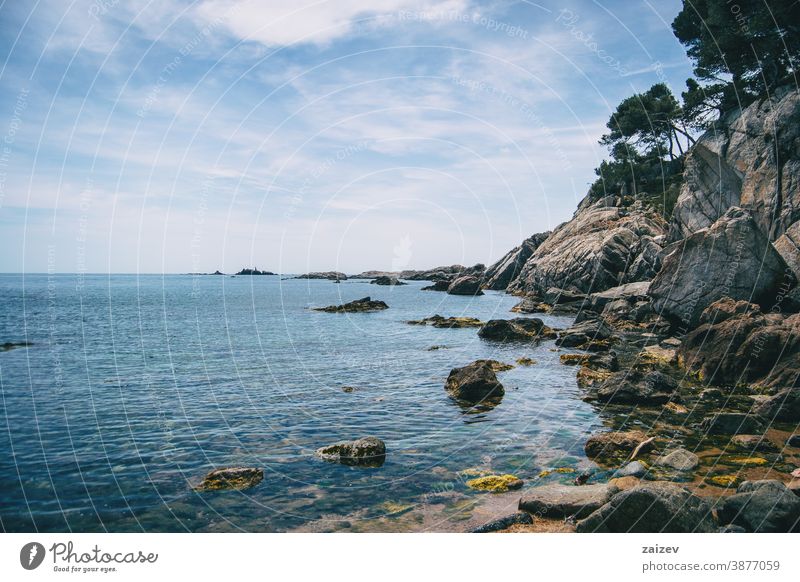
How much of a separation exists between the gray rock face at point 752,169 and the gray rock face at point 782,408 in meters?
25.5

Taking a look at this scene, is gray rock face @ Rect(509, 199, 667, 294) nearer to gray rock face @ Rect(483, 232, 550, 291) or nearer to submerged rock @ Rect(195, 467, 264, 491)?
gray rock face @ Rect(483, 232, 550, 291)

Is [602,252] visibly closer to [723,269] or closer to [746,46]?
[746,46]

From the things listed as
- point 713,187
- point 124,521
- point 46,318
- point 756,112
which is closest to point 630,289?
point 713,187

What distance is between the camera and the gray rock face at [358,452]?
57.5 feet

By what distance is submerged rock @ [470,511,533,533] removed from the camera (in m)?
12.0

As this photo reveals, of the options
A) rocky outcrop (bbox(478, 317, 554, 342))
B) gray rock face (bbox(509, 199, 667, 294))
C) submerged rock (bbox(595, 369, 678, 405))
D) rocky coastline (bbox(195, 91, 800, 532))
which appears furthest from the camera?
gray rock face (bbox(509, 199, 667, 294))

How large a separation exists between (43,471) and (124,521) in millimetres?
6090

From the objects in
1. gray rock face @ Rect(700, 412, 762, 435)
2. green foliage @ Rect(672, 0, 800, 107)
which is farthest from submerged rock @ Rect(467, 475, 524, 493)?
green foliage @ Rect(672, 0, 800, 107)

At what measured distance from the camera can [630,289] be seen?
61.9m

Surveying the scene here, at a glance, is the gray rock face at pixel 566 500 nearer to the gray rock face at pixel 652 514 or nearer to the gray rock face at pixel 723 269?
the gray rock face at pixel 652 514

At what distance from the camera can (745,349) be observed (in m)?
25.6

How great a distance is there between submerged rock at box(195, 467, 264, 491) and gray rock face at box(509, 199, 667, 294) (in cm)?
6301

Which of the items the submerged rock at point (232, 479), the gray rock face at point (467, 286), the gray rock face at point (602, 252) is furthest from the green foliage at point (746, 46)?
the gray rock face at point (467, 286)

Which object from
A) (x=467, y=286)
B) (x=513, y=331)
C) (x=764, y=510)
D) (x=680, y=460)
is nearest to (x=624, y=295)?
(x=513, y=331)
